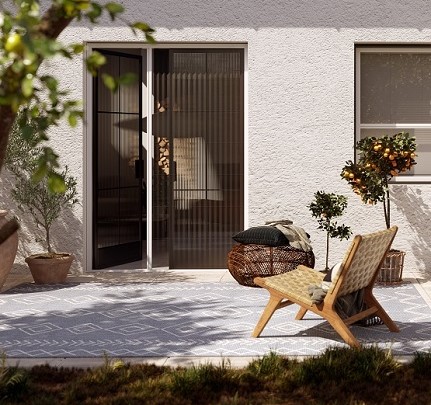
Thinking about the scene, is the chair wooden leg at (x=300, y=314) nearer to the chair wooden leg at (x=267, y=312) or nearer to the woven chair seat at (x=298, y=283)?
the woven chair seat at (x=298, y=283)

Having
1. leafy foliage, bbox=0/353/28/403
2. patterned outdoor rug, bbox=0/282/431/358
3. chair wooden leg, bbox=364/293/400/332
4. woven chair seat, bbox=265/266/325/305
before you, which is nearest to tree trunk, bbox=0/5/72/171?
leafy foliage, bbox=0/353/28/403

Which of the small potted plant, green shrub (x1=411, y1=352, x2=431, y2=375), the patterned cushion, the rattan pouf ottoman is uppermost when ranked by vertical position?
the small potted plant

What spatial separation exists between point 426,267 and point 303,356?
15.1 ft

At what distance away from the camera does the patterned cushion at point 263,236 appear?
8719 mm

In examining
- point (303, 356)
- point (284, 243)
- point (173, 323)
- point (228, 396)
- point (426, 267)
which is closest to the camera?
point (228, 396)

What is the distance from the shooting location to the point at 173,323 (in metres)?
6.75

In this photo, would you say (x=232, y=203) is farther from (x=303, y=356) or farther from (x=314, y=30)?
(x=303, y=356)

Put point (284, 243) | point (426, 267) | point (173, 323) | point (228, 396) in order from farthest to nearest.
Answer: point (426, 267)
point (284, 243)
point (173, 323)
point (228, 396)

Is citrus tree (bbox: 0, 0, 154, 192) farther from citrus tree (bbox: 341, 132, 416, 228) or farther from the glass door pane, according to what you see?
the glass door pane

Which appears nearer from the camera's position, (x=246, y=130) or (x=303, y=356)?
Answer: (x=303, y=356)

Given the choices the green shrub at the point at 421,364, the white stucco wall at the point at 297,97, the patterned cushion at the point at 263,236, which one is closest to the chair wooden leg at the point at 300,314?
the green shrub at the point at 421,364

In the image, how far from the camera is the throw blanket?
883 centimetres

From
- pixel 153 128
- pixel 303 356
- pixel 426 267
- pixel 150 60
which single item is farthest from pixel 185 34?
pixel 303 356

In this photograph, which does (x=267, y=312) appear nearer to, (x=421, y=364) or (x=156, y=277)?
(x=421, y=364)
